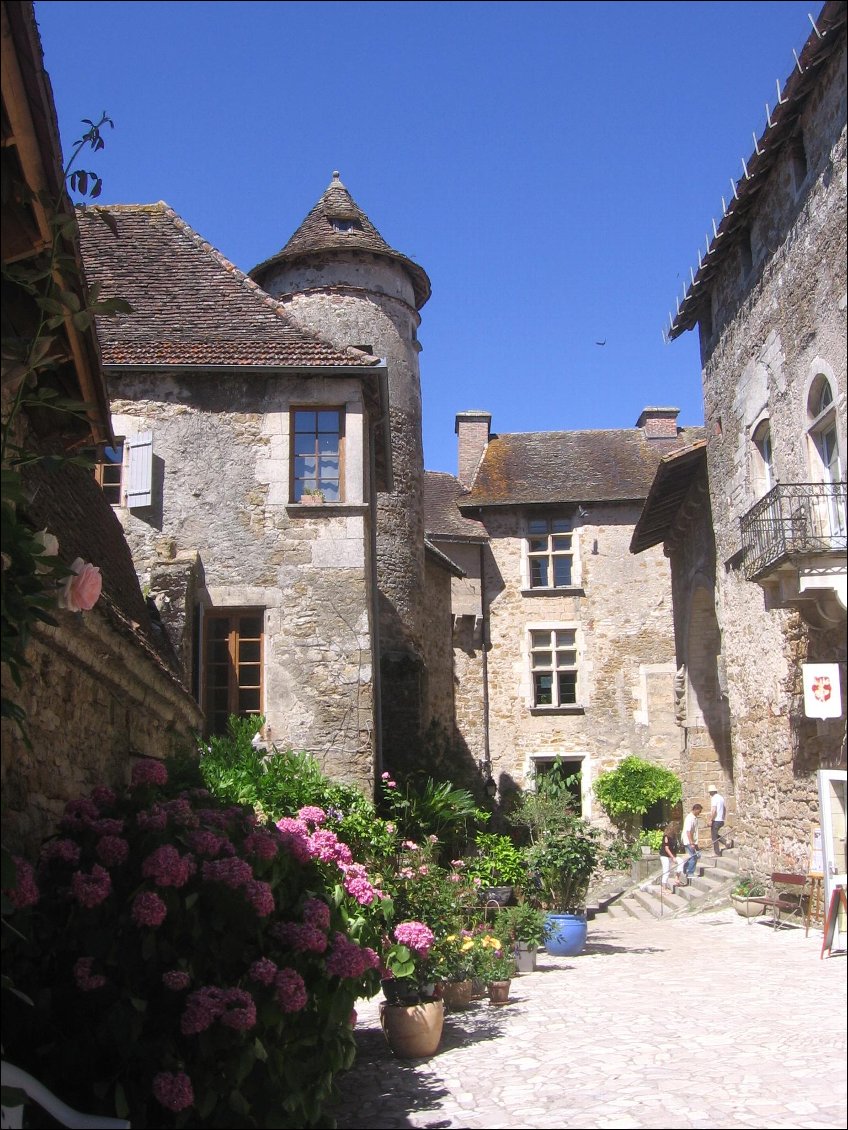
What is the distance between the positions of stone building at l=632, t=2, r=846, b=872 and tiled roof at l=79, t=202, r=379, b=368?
3.96 metres

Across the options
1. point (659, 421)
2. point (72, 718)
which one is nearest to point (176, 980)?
point (72, 718)

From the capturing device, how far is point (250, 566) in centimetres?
1129

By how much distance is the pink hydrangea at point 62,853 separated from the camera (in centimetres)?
391

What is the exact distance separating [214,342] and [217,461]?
1.32m

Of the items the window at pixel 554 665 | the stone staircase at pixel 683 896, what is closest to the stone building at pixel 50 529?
the stone staircase at pixel 683 896

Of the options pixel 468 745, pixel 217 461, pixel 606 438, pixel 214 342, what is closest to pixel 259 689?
pixel 217 461

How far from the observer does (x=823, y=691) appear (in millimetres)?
3309

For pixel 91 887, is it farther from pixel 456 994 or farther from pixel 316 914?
pixel 456 994

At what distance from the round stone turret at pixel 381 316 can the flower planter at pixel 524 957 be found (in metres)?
6.18

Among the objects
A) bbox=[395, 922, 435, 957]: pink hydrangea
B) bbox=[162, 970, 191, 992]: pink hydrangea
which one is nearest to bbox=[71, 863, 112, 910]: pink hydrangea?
bbox=[162, 970, 191, 992]: pink hydrangea

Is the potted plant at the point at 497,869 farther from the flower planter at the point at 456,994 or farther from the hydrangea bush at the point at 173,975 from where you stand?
the hydrangea bush at the point at 173,975

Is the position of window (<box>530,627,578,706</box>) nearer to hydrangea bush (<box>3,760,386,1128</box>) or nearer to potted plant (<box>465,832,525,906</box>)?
potted plant (<box>465,832,525,906</box>)

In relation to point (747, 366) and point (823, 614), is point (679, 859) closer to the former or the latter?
point (747, 366)

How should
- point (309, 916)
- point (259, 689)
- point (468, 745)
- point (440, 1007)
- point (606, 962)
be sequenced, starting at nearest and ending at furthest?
point (309, 916), point (440, 1007), point (606, 962), point (259, 689), point (468, 745)
